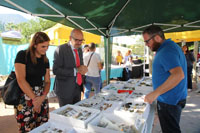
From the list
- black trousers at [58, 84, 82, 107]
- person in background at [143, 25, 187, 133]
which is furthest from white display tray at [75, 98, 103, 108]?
person in background at [143, 25, 187, 133]

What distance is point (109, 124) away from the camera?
3.70 feet

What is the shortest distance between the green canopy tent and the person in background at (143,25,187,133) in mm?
1182

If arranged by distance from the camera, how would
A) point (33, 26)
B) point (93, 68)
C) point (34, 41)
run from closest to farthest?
point (34, 41) → point (93, 68) → point (33, 26)

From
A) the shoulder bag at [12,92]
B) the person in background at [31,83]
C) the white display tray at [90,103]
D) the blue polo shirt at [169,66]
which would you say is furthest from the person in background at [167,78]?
the shoulder bag at [12,92]

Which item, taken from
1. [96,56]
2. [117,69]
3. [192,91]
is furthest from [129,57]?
[96,56]

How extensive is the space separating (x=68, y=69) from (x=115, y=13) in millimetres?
1800

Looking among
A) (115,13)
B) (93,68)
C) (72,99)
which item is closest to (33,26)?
(93,68)

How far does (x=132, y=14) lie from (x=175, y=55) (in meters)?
2.06

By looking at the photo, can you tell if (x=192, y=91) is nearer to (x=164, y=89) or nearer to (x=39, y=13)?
(x=164, y=89)

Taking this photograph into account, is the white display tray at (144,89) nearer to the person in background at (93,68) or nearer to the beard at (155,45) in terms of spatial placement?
the beard at (155,45)

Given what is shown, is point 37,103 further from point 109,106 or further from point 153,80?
point 153,80

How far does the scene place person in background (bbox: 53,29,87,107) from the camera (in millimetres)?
1845

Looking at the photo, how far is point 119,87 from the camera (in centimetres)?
258

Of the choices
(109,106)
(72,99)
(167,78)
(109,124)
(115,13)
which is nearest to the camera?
(109,124)
